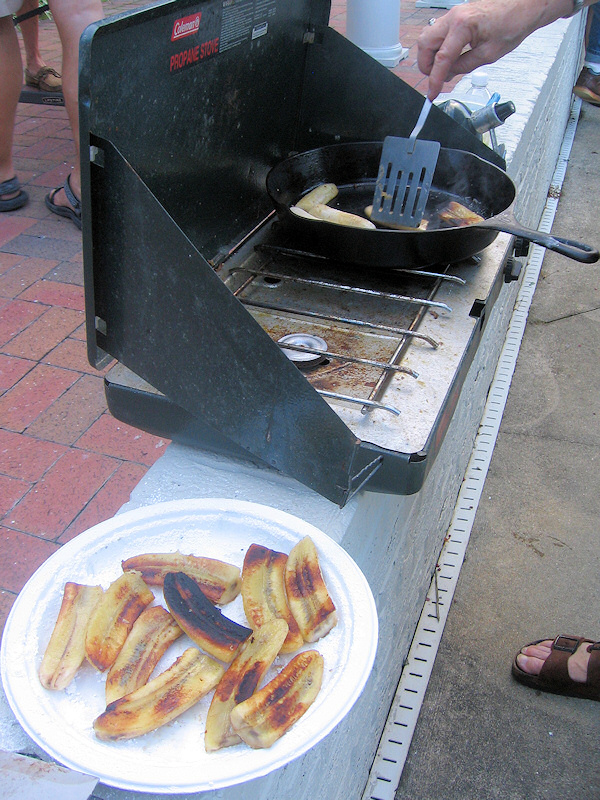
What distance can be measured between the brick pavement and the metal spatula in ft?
4.08

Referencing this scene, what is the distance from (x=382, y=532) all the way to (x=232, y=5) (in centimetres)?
130

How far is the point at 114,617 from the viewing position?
104cm

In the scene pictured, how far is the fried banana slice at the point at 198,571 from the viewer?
1110 mm

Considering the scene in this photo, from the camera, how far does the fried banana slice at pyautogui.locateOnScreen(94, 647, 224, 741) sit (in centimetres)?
87

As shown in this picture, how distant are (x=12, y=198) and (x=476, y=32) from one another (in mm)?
3143

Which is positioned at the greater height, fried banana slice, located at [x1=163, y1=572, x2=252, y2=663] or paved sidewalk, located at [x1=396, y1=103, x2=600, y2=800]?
fried banana slice, located at [x1=163, y1=572, x2=252, y2=663]

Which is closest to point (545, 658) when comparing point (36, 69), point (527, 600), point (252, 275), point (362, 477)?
point (527, 600)

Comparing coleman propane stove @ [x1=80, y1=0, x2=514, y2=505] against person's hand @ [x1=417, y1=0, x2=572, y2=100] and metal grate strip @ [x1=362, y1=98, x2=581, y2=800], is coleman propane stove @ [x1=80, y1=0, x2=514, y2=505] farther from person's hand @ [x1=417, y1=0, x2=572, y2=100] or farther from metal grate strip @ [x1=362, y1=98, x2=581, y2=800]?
metal grate strip @ [x1=362, y1=98, x2=581, y2=800]

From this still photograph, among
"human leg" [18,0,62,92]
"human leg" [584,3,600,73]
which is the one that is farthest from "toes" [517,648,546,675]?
"human leg" [584,3,600,73]

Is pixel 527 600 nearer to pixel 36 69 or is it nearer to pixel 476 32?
pixel 476 32

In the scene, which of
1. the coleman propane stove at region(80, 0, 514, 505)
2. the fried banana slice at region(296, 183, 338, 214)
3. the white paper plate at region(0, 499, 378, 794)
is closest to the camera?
the white paper plate at region(0, 499, 378, 794)

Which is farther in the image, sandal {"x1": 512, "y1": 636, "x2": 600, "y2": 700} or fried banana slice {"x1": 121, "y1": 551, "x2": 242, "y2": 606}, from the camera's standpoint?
sandal {"x1": 512, "y1": 636, "x2": 600, "y2": 700}

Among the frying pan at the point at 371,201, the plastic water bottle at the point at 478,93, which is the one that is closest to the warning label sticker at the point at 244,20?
the frying pan at the point at 371,201

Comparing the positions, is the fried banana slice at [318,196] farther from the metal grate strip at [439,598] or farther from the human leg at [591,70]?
the human leg at [591,70]
